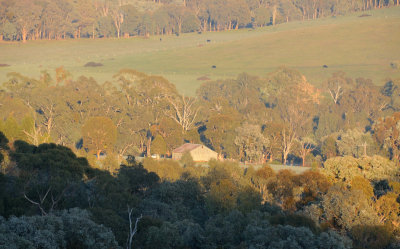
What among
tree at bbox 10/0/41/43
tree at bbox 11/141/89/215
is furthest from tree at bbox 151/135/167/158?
tree at bbox 10/0/41/43

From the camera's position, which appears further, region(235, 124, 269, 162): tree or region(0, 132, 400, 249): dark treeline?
region(235, 124, 269, 162): tree

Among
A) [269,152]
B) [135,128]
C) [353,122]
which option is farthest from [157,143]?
[353,122]

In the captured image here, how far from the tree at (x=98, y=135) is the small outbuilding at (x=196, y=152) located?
356 inches

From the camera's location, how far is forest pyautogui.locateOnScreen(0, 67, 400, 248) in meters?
31.9

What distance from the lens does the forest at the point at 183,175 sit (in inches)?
1256

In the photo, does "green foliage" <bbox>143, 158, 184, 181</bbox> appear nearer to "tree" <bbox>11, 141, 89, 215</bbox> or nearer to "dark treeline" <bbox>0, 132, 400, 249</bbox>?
"dark treeline" <bbox>0, 132, 400, 249</bbox>

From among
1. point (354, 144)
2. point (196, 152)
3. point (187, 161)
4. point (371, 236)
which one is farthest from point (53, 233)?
point (354, 144)

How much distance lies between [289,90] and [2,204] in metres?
104

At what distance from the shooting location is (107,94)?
116 metres

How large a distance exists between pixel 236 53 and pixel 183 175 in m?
124

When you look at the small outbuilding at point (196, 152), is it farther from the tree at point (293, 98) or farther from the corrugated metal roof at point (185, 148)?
the tree at point (293, 98)

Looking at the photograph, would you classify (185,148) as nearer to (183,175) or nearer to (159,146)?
(159,146)

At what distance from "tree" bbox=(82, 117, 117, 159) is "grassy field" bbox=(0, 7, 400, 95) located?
61486 millimetres

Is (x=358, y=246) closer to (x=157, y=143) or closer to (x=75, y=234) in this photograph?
(x=75, y=234)
